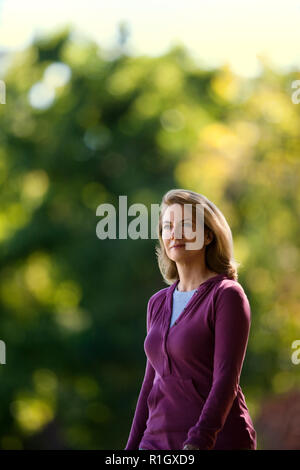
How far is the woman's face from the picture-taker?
205 cm

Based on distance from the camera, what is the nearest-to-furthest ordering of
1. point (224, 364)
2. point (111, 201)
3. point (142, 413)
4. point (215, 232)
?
point (224, 364) < point (215, 232) < point (142, 413) < point (111, 201)

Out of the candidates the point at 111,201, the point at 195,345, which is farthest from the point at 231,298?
the point at 111,201

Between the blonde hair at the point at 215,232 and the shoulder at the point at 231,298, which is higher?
the blonde hair at the point at 215,232

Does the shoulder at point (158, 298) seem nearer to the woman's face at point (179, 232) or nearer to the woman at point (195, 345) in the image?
the woman at point (195, 345)

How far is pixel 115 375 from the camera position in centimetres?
1348

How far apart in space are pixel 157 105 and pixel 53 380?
16.9 feet

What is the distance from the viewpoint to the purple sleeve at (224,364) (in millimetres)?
1828

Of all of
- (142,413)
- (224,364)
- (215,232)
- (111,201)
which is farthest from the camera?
(111,201)

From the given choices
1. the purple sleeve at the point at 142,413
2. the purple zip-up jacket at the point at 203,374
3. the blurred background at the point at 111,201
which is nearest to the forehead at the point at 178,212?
the purple zip-up jacket at the point at 203,374

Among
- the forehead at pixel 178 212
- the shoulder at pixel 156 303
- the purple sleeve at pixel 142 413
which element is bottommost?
the purple sleeve at pixel 142 413

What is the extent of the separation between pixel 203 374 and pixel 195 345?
68mm

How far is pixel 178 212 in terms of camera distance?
205cm

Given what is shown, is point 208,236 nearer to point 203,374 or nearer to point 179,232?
point 179,232
